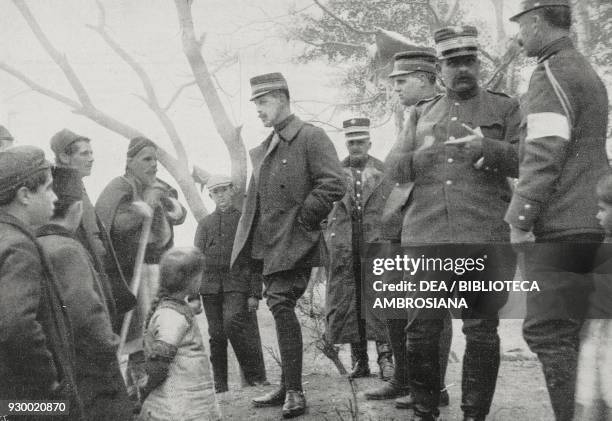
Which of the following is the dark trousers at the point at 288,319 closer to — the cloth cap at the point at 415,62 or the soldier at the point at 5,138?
the cloth cap at the point at 415,62

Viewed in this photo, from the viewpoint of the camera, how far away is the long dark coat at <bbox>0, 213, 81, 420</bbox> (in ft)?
6.67

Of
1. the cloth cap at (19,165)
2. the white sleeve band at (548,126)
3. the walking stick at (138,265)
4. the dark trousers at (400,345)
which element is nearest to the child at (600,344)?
the white sleeve band at (548,126)

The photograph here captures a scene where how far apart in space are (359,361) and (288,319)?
4.44ft

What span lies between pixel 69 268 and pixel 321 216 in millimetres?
1419

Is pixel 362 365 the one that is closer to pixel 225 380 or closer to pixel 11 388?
pixel 225 380

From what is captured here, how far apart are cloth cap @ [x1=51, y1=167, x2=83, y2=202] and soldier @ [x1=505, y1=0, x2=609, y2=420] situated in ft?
6.26

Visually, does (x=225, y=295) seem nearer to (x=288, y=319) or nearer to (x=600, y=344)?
(x=288, y=319)

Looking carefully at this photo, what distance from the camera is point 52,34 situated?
A: 589cm

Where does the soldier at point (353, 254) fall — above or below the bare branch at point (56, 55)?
below

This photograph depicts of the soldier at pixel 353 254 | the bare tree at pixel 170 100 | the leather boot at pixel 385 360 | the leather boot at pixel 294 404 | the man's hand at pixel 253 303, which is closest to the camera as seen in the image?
the leather boot at pixel 294 404

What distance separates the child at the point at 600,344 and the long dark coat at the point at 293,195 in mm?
1480

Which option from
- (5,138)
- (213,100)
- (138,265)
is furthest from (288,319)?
(213,100)

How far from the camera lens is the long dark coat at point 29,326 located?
2.03 metres

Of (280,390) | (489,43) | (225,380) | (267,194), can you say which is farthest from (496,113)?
(489,43)
